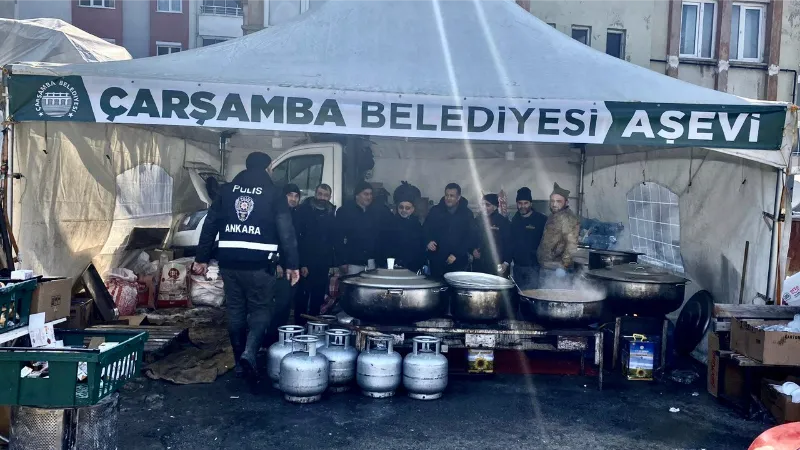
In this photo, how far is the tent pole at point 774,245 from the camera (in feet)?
18.7

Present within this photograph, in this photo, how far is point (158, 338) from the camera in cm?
613

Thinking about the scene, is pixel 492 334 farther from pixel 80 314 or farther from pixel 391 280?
pixel 80 314

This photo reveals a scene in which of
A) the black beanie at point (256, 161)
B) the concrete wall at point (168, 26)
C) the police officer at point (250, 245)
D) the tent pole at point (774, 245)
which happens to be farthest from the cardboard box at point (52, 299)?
the concrete wall at point (168, 26)

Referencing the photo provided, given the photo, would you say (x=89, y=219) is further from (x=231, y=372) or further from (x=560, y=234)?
(x=560, y=234)

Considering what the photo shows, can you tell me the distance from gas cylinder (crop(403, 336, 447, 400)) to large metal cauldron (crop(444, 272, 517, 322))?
422 millimetres

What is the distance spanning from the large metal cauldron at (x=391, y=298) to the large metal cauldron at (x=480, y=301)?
14 centimetres

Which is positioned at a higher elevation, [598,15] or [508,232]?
[598,15]

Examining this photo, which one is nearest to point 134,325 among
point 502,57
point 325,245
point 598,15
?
point 325,245

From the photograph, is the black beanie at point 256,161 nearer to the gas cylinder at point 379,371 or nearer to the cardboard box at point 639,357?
the gas cylinder at point 379,371

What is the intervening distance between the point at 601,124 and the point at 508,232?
8.39 feet

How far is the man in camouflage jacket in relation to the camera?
7.30 m

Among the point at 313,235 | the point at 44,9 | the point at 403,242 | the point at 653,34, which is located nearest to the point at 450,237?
the point at 403,242

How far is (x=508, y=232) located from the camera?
7902mm

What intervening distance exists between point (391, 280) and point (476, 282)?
81cm
